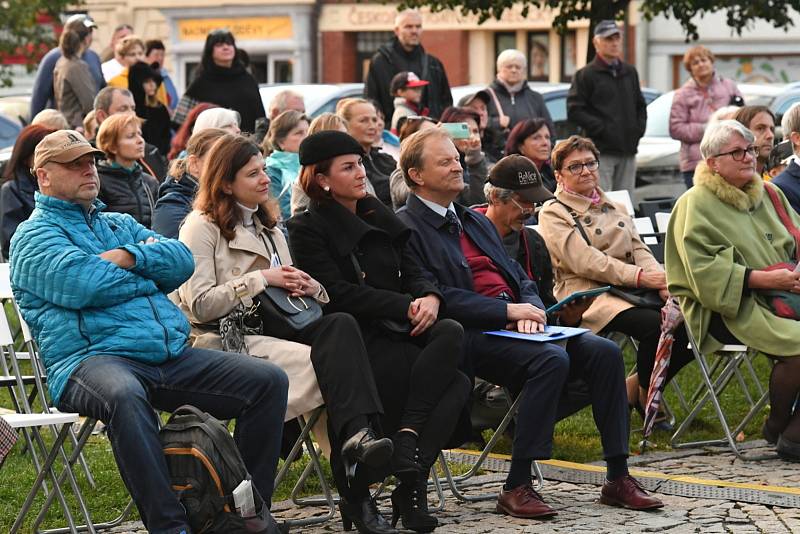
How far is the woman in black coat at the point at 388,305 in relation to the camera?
7285 millimetres

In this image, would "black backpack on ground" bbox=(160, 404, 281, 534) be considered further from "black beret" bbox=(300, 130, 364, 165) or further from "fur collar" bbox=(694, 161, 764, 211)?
"fur collar" bbox=(694, 161, 764, 211)

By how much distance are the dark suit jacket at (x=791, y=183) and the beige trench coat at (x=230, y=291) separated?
11.5ft

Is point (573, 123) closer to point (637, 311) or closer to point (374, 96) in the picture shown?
point (374, 96)

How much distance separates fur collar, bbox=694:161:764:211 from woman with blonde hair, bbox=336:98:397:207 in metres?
Answer: 2.34

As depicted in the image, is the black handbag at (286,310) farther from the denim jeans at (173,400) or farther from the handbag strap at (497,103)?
the handbag strap at (497,103)

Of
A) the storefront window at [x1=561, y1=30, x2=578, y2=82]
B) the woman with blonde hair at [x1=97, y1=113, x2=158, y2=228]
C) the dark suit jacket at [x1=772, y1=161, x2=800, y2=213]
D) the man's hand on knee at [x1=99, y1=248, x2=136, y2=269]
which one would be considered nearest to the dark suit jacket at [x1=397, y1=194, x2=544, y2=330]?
the man's hand on knee at [x1=99, y1=248, x2=136, y2=269]

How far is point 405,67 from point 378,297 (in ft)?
23.7

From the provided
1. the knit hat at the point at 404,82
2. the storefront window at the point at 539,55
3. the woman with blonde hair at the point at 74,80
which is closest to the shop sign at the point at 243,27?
the storefront window at the point at 539,55

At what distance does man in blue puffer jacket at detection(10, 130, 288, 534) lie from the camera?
22.3ft

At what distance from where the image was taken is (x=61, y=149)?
6.94 metres

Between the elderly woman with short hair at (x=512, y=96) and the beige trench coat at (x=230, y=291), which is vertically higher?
the elderly woman with short hair at (x=512, y=96)

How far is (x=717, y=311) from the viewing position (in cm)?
886

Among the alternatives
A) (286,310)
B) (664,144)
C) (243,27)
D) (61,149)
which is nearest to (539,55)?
(243,27)

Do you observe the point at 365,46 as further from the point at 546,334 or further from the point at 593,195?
the point at 546,334
